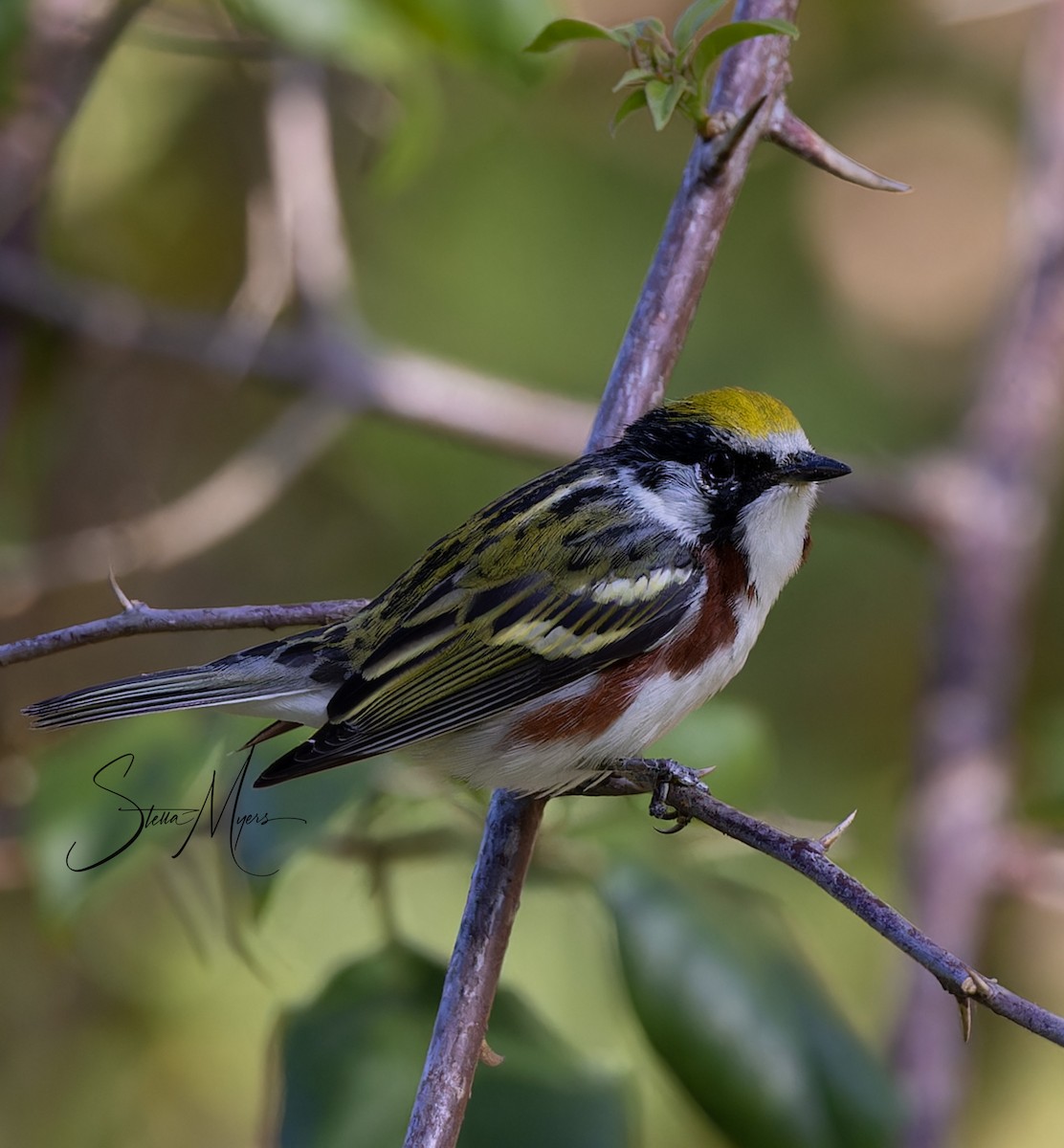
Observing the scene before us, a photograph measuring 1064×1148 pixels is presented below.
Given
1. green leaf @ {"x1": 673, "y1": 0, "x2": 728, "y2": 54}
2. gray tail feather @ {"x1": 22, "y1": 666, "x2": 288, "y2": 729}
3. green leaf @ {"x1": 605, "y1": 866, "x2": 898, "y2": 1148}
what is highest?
green leaf @ {"x1": 673, "y1": 0, "x2": 728, "y2": 54}

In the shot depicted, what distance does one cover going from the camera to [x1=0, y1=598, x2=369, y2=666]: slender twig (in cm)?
198

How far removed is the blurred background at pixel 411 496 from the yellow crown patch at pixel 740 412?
22.1 inches

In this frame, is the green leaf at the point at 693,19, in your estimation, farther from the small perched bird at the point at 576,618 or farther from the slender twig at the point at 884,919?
the slender twig at the point at 884,919

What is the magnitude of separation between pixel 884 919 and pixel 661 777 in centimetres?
61

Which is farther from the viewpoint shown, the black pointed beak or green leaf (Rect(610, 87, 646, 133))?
the black pointed beak

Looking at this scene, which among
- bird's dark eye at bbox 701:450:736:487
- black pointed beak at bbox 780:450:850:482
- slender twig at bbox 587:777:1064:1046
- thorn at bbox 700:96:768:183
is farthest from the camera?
bird's dark eye at bbox 701:450:736:487

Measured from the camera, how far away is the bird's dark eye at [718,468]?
2803 mm

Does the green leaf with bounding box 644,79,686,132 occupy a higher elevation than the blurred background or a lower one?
higher

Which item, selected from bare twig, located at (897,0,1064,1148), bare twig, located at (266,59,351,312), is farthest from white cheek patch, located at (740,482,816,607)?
bare twig, located at (266,59,351,312)

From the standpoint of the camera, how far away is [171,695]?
2723 mm

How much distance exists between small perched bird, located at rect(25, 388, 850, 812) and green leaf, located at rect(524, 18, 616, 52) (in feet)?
2.52

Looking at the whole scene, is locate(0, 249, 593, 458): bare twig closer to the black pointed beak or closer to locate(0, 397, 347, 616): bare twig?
locate(0, 397, 347, 616): bare twig

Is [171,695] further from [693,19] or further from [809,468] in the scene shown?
[693,19]

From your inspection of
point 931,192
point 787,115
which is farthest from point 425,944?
point 931,192
